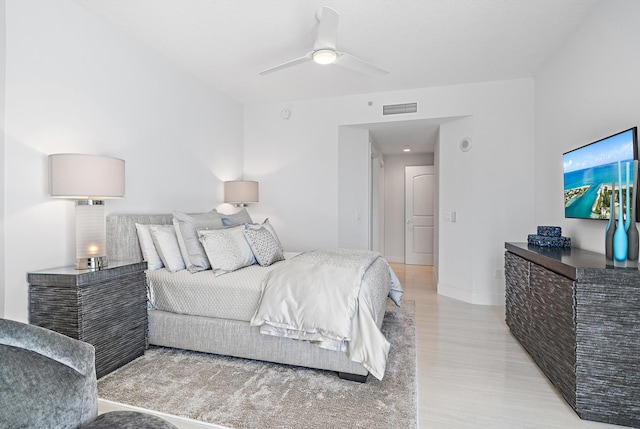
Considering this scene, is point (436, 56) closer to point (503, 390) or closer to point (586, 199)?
point (586, 199)

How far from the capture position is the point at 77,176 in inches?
84.0

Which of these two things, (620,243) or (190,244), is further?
(190,244)

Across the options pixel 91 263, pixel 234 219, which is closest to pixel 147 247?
pixel 91 263

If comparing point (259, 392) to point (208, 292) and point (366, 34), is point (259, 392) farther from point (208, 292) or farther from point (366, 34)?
point (366, 34)

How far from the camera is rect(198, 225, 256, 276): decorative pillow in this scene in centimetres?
264

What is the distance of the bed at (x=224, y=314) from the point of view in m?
2.21

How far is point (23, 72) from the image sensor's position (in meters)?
2.16

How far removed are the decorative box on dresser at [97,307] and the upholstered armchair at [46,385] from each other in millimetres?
1093

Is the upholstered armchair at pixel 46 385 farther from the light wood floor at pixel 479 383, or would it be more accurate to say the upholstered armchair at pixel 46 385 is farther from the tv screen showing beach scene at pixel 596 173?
the tv screen showing beach scene at pixel 596 173

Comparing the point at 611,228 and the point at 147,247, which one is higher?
the point at 611,228

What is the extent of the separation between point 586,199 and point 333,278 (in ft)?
6.60

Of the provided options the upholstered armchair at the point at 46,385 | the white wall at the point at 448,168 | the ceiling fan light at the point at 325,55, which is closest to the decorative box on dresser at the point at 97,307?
the upholstered armchair at the point at 46,385

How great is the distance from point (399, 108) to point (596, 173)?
2.43 m

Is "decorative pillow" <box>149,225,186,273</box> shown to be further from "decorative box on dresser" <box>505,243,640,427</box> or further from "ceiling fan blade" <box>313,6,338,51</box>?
"decorative box on dresser" <box>505,243,640,427</box>
